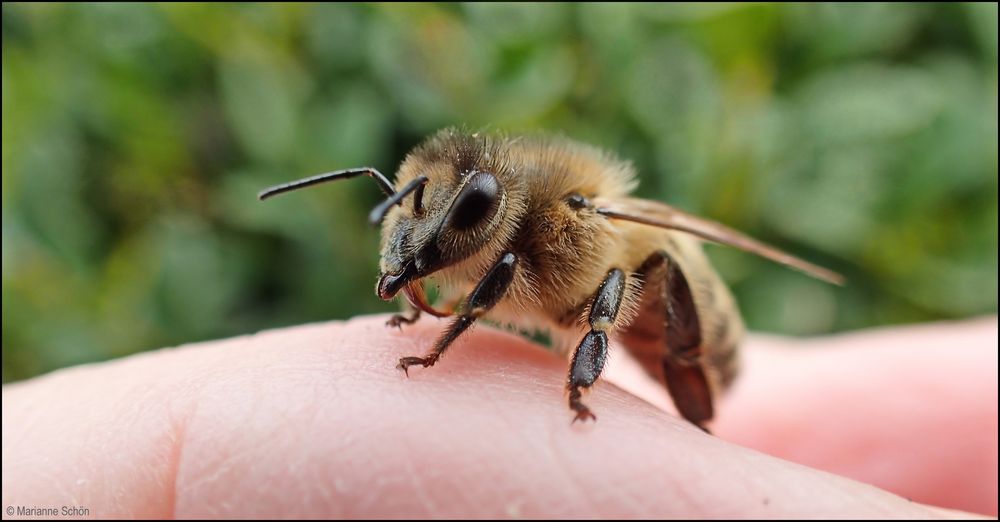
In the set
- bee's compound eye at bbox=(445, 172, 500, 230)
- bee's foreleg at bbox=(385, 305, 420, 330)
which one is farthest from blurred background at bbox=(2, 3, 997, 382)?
bee's compound eye at bbox=(445, 172, 500, 230)

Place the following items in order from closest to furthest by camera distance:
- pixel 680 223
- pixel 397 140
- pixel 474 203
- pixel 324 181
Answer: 1. pixel 474 203
2. pixel 324 181
3. pixel 680 223
4. pixel 397 140

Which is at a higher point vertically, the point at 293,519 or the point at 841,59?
the point at 841,59

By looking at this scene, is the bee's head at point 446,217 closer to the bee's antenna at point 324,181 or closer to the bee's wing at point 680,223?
the bee's antenna at point 324,181

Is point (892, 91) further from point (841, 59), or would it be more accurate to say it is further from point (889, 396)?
point (889, 396)

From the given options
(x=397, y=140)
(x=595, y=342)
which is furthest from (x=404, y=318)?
(x=397, y=140)

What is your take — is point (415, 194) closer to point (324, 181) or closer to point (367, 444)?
point (324, 181)

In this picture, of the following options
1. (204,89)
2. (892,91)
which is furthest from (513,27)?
(892,91)

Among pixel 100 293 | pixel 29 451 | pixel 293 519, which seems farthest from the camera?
pixel 100 293

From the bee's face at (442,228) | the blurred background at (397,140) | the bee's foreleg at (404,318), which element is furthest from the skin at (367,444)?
the blurred background at (397,140)
